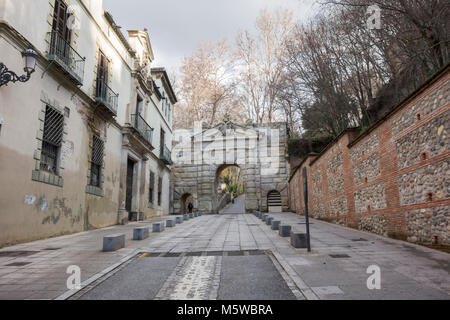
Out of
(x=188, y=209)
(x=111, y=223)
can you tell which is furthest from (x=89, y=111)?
(x=188, y=209)

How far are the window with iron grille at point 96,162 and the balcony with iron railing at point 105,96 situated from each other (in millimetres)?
1408

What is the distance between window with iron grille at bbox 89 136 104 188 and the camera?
506 inches

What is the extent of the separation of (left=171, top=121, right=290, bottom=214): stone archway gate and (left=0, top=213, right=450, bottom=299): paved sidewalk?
67.2ft

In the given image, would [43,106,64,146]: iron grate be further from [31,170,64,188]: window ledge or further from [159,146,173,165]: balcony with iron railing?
[159,146,173,165]: balcony with iron railing

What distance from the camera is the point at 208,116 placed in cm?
3606

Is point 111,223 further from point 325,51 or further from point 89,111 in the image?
point 325,51

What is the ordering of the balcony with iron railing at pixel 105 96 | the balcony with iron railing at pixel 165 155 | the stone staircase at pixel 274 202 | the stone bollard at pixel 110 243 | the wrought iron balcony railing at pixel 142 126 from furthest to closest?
the stone staircase at pixel 274 202 → the balcony with iron railing at pixel 165 155 → the wrought iron balcony railing at pixel 142 126 → the balcony with iron railing at pixel 105 96 → the stone bollard at pixel 110 243

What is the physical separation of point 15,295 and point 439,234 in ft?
24.7

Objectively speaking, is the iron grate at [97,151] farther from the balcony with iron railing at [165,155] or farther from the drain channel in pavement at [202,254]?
the balcony with iron railing at [165,155]

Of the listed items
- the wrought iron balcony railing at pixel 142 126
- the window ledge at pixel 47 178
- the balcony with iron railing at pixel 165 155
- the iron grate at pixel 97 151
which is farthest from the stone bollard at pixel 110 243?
the balcony with iron railing at pixel 165 155

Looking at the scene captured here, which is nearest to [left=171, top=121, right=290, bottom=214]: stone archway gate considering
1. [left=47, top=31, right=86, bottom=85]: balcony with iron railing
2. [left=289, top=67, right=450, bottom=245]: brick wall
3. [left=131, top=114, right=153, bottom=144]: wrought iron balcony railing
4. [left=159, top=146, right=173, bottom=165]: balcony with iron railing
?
[left=159, top=146, right=173, bottom=165]: balcony with iron railing

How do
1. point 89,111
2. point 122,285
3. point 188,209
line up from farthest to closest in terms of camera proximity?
point 188,209, point 89,111, point 122,285

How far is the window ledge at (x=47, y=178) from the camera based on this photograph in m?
8.75
